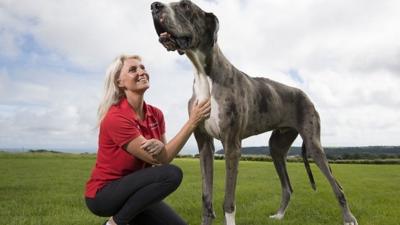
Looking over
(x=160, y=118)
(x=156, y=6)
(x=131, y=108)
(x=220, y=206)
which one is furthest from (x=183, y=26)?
(x=220, y=206)

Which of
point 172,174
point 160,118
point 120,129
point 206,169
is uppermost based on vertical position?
point 120,129

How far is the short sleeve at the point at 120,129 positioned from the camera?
505 centimetres

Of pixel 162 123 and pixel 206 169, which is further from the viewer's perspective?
pixel 206 169

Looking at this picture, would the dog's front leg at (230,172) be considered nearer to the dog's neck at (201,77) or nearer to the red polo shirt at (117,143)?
the dog's neck at (201,77)

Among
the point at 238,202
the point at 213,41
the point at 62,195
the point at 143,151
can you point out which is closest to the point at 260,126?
the point at 213,41

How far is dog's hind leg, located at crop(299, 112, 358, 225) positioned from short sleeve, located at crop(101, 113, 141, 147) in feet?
11.1

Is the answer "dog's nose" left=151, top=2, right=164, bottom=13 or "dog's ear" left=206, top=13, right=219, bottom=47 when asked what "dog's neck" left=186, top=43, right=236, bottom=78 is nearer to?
"dog's ear" left=206, top=13, right=219, bottom=47

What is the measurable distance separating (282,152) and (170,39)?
380 centimetres

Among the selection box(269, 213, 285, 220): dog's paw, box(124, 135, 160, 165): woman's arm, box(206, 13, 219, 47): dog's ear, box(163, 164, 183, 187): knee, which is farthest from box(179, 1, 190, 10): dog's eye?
box(269, 213, 285, 220): dog's paw

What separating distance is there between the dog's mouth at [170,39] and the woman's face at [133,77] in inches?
17.4

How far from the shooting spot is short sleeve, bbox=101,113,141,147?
16.6 feet

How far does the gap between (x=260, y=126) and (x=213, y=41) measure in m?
1.60

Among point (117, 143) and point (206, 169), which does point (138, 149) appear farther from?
point (206, 169)

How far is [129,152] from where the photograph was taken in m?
5.15
